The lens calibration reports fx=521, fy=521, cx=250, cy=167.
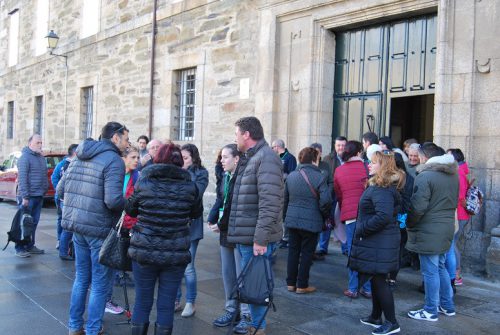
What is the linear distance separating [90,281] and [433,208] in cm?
320

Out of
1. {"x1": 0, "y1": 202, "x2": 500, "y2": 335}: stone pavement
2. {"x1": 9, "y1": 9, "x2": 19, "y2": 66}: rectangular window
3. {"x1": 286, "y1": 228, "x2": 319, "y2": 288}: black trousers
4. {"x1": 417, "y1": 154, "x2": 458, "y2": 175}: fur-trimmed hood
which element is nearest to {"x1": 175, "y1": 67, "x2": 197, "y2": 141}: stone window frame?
{"x1": 0, "y1": 202, "x2": 500, "y2": 335}: stone pavement

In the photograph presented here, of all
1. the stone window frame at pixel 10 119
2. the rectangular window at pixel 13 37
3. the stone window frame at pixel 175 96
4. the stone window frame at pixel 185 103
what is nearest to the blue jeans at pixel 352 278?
the stone window frame at pixel 175 96

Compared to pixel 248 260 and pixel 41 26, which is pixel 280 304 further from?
pixel 41 26

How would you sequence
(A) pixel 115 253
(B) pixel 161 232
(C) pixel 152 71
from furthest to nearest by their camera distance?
(C) pixel 152 71
(A) pixel 115 253
(B) pixel 161 232

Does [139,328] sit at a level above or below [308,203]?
below

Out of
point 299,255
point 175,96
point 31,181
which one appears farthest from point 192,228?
point 175,96

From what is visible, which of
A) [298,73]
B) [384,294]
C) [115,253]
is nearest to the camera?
[115,253]

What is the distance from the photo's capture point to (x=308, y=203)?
18.9 feet

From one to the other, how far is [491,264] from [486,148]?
59.3 inches

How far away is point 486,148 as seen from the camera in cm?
680

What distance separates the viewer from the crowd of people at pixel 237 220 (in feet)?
12.1

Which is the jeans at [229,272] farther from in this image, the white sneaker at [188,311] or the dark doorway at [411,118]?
the dark doorway at [411,118]

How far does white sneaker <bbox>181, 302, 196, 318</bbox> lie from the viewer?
192 inches

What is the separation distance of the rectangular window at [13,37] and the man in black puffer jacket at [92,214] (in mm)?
19681
